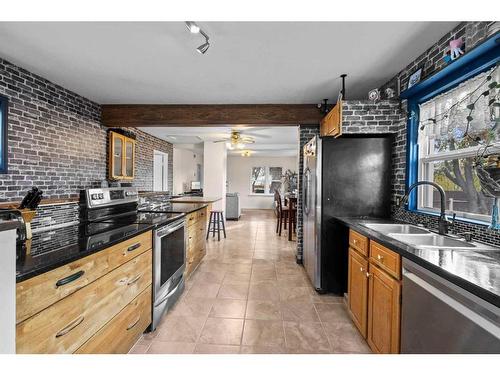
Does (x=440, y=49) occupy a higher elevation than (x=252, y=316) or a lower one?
higher

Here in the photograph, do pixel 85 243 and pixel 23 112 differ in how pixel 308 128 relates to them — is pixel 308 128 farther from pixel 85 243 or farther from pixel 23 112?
pixel 23 112

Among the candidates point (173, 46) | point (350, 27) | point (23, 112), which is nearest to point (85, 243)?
point (173, 46)

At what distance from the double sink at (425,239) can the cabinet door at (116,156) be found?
3525mm

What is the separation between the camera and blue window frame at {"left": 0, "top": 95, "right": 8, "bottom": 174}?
2.14 metres

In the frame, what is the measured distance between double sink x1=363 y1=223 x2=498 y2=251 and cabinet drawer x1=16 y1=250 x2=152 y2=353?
1.91 metres

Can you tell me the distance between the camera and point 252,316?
2.29 metres

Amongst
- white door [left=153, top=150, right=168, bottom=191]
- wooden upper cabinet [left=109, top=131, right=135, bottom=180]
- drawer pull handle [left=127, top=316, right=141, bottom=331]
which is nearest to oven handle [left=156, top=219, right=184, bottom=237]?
drawer pull handle [left=127, top=316, right=141, bottom=331]

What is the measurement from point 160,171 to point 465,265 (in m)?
6.32

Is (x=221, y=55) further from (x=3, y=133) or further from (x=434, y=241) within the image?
(x=434, y=241)

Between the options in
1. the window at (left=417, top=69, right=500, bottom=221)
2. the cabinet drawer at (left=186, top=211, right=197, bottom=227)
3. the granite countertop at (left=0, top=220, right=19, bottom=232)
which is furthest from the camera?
the cabinet drawer at (left=186, top=211, right=197, bottom=227)

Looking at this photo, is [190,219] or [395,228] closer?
[395,228]

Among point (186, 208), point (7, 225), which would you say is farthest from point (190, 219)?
point (7, 225)

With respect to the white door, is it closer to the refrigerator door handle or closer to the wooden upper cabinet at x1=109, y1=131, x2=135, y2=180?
the wooden upper cabinet at x1=109, y1=131, x2=135, y2=180
